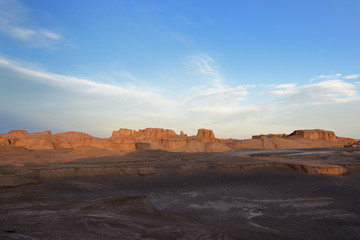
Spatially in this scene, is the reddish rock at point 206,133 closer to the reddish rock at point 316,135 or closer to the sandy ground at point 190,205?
the reddish rock at point 316,135

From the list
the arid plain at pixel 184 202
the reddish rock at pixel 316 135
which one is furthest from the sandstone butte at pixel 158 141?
the arid plain at pixel 184 202

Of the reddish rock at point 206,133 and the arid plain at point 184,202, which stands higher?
the reddish rock at point 206,133

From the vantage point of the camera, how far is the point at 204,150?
43.6m

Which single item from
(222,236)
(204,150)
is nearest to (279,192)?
(222,236)

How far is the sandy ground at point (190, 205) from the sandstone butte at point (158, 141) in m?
21.5

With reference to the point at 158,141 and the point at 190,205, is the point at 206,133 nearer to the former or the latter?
the point at 158,141

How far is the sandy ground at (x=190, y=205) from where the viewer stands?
14.4ft

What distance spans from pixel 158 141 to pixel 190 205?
121 ft

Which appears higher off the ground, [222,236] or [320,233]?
[222,236]

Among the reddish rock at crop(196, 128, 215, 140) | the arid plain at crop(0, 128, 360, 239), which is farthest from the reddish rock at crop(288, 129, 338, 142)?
the arid plain at crop(0, 128, 360, 239)

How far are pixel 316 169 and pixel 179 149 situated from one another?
3024 cm

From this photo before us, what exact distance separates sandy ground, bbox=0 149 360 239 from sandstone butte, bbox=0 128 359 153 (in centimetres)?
2146

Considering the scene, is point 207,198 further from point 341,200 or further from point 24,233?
point 24,233

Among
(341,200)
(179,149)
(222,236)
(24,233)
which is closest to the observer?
(24,233)
